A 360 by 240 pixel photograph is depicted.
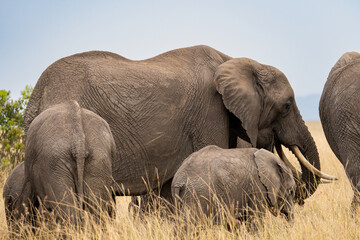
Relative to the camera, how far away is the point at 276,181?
738 cm

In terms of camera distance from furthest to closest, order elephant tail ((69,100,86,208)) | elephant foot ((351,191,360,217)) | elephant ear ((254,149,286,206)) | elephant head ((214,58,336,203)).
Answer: elephant head ((214,58,336,203)) < elephant foot ((351,191,360,217)) < elephant ear ((254,149,286,206)) < elephant tail ((69,100,86,208))

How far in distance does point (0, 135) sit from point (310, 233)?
30.6ft

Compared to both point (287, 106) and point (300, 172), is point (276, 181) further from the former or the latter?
point (287, 106)

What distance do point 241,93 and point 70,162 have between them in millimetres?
3679

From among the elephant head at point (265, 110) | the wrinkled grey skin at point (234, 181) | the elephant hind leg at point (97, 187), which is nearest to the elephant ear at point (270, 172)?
the wrinkled grey skin at point (234, 181)

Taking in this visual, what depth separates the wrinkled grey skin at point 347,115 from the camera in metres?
8.12

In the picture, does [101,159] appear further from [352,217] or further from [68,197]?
[352,217]

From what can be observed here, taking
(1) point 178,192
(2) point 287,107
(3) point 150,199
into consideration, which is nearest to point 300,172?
(2) point 287,107

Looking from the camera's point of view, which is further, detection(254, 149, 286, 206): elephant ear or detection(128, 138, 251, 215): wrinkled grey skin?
detection(128, 138, 251, 215): wrinkled grey skin

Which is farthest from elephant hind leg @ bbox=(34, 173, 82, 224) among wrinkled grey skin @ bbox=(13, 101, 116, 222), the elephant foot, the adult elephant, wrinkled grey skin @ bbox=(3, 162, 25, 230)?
the elephant foot

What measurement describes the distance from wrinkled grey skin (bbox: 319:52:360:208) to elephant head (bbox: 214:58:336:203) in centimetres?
101

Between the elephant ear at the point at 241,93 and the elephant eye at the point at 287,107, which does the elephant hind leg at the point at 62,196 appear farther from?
the elephant eye at the point at 287,107

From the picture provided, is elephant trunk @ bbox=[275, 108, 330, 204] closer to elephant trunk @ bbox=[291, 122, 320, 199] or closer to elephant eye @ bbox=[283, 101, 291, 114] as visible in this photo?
elephant trunk @ bbox=[291, 122, 320, 199]

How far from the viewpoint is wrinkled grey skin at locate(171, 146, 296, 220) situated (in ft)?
22.6
